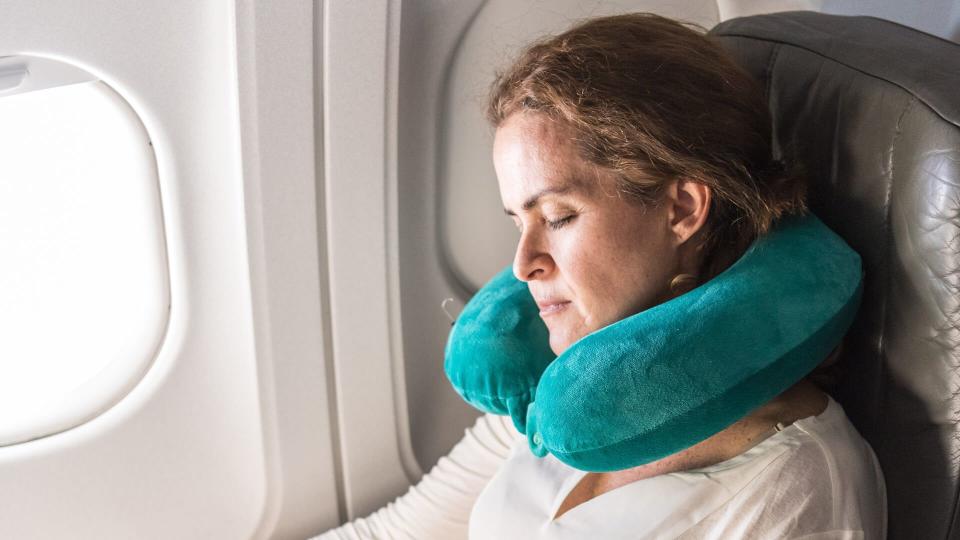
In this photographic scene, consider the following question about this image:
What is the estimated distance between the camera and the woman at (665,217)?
1160 millimetres

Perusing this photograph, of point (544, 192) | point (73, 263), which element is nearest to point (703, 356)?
point (544, 192)

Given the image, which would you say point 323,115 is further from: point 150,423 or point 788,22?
point 788,22

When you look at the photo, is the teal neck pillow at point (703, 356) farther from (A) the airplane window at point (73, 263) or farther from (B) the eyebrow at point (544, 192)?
(A) the airplane window at point (73, 263)

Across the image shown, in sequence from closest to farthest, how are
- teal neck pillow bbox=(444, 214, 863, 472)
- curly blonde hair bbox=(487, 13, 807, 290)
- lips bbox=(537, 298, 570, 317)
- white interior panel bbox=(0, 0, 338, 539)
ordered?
1. teal neck pillow bbox=(444, 214, 863, 472)
2. curly blonde hair bbox=(487, 13, 807, 290)
3. lips bbox=(537, 298, 570, 317)
4. white interior panel bbox=(0, 0, 338, 539)

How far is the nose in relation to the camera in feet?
4.18

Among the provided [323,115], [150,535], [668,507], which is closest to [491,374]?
[668,507]

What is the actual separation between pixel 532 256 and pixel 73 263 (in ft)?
3.36

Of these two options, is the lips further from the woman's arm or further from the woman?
the woman's arm

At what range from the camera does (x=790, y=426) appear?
1.18 metres

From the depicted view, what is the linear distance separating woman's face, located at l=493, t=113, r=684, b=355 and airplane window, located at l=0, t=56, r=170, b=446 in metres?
0.74

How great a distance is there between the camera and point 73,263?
6.03 feet

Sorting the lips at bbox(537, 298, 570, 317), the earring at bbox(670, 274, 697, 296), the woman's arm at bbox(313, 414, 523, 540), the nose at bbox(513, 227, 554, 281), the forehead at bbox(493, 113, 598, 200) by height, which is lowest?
the woman's arm at bbox(313, 414, 523, 540)

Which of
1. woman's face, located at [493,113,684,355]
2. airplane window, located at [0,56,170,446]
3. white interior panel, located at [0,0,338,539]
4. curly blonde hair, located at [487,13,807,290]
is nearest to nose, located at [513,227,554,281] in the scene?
woman's face, located at [493,113,684,355]

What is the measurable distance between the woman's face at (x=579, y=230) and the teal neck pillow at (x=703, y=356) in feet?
0.38
